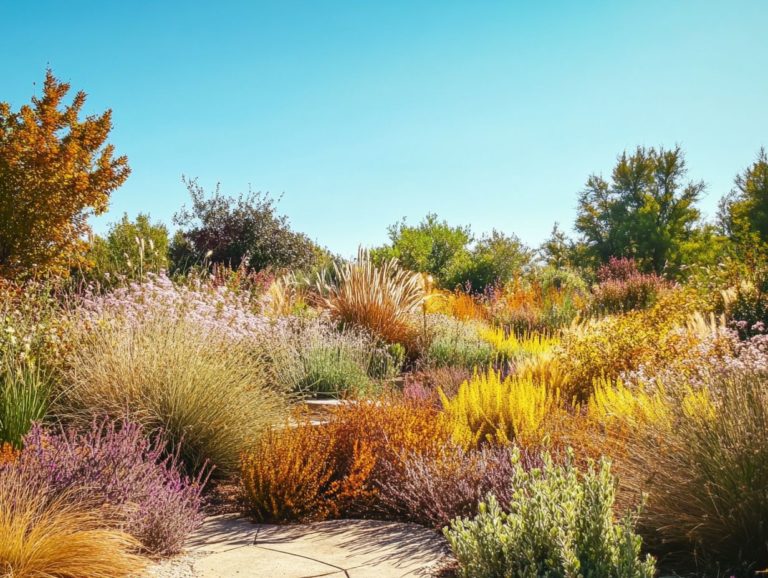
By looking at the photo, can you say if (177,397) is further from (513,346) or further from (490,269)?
(490,269)

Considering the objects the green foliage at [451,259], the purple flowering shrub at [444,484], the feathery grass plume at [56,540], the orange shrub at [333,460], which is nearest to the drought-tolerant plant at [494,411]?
the orange shrub at [333,460]

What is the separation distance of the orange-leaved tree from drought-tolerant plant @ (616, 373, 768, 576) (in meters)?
10.9

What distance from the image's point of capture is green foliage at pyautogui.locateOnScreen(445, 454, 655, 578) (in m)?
2.41

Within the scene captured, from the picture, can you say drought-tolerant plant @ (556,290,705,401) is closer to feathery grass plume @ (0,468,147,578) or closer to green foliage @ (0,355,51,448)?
feathery grass plume @ (0,468,147,578)

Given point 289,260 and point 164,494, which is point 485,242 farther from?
point 164,494

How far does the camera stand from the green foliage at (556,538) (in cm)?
241

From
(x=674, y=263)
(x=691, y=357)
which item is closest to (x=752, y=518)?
(x=691, y=357)

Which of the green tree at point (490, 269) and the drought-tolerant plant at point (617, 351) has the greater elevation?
the green tree at point (490, 269)

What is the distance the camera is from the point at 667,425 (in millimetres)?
3689

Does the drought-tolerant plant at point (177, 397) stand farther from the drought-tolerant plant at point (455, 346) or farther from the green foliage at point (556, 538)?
the drought-tolerant plant at point (455, 346)

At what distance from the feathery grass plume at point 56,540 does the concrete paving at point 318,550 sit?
0.42 m

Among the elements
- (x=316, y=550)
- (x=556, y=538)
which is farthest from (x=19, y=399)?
(x=556, y=538)

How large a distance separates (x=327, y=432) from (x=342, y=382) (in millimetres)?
3119

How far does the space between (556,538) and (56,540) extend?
216 cm
